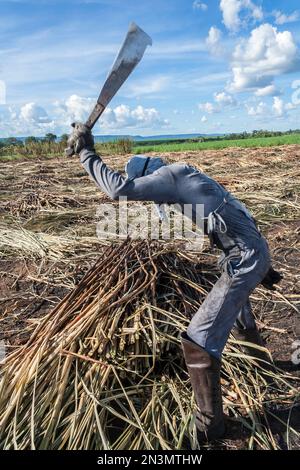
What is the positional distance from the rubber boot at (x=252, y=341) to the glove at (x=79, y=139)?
1.36 m

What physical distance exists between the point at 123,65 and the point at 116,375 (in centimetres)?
156

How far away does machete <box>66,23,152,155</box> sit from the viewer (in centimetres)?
215

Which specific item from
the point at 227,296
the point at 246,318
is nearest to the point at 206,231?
the point at 227,296

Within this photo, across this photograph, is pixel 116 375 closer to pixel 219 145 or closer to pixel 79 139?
pixel 79 139

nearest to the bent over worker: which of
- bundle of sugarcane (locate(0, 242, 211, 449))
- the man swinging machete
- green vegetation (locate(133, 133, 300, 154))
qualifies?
the man swinging machete

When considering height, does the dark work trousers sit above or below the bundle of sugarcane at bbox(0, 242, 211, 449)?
above

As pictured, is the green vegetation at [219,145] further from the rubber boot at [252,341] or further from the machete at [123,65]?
the machete at [123,65]

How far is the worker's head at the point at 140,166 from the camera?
2.17 m

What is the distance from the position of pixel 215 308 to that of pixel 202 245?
246cm
